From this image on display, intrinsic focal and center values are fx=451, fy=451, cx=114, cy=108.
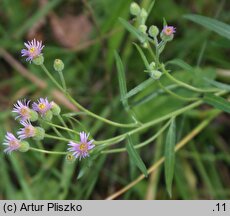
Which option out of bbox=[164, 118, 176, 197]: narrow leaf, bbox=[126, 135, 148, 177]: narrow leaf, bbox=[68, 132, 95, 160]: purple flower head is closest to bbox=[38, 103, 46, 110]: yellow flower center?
bbox=[68, 132, 95, 160]: purple flower head

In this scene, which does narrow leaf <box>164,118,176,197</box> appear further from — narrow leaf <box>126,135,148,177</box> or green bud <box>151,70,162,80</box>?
green bud <box>151,70,162,80</box>

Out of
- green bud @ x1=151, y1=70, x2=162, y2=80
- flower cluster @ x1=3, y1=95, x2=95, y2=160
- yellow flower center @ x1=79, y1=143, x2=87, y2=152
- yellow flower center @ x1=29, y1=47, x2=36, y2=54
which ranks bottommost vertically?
yellow flower center @ x1=79, y1=143, x2=87, y2=152

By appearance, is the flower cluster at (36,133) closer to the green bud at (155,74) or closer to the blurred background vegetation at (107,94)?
the green bud at (155,74)

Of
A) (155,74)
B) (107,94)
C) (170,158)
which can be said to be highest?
(107,94)

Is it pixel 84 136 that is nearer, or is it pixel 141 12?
pixel 84 136

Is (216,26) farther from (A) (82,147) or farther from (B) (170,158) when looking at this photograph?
(A) (82,147)

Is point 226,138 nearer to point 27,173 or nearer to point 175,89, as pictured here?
point 175,89

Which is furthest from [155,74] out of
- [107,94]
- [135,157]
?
[107,94]
